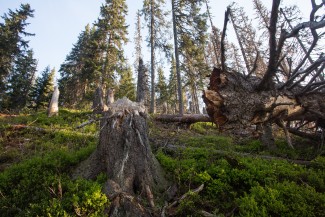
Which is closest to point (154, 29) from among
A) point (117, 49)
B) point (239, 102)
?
point (117, 49)

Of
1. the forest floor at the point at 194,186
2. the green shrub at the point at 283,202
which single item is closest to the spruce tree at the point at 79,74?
the forest floor at the point at 194,186

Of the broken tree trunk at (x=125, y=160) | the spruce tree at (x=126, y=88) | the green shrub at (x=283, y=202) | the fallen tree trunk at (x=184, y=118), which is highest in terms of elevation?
the spruce tree at (x=126, y=88)

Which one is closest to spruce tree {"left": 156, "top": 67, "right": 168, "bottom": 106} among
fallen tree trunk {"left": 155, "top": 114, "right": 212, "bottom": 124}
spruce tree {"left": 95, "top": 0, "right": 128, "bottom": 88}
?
spruce tree {"left": 95, "top": 0, "right": 128, "bottom": 88}

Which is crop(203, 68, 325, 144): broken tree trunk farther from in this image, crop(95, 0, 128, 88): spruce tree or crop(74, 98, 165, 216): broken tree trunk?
crop(95, 0, 128, 88): spruce tree

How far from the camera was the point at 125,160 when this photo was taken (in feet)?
16.1

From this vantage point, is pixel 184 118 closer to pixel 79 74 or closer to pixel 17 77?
pixel 79 74

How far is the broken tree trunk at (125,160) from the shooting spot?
4508 mm

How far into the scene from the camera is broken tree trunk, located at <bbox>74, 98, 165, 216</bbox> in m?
4.51

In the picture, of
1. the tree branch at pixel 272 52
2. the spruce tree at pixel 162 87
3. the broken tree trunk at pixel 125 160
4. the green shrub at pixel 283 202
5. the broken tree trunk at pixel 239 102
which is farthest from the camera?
the spruce tree at pixel 162 87

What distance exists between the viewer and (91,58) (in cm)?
2373

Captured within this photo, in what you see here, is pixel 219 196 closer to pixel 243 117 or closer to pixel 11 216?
pixel 243 117

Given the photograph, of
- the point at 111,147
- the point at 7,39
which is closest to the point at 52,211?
the point at 111,147

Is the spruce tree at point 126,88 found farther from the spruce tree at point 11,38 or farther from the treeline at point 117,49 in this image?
the spruce tree at point 11,38

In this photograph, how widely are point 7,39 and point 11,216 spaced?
23.4 metres
